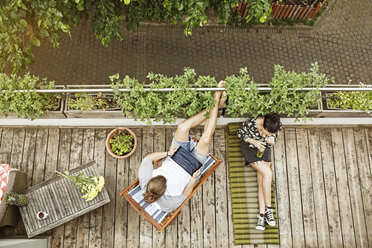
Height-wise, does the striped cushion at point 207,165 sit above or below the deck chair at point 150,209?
above

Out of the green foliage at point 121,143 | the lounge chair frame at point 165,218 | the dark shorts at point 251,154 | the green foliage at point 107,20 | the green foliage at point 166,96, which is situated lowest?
the lounge chair frame at point 165,218

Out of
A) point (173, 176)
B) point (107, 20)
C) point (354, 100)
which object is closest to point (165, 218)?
point (173, 176)

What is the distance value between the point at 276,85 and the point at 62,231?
4.03 meters

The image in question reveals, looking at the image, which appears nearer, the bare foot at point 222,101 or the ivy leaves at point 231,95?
the ivy leaves at point 231,95

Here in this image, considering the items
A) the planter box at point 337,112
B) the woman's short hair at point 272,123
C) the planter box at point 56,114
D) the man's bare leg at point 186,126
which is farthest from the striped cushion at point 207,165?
the planter box at point 56,114

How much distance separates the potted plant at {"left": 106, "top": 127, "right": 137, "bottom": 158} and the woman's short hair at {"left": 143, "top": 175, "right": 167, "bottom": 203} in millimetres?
1180

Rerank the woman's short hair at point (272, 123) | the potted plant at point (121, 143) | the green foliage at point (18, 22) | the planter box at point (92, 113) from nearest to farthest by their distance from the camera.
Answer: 1. the green foliage at point (18, 22)
2. the woman's short hair at point (272, 123)
3. the planter box at point (92, 113)
4. the potted plant at point (121, 143)

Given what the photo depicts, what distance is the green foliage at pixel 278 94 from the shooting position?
3.90 meters

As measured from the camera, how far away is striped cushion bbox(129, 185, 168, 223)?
13.3ft

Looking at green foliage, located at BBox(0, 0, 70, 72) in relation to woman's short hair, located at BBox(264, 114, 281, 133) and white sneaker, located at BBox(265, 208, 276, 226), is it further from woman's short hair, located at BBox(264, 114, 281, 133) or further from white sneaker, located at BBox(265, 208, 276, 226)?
white sneaker, located at BBox(265, 208, 276, 226)

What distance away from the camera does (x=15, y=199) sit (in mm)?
4016

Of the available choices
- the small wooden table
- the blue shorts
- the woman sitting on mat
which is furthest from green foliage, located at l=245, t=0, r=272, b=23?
the small wooden table

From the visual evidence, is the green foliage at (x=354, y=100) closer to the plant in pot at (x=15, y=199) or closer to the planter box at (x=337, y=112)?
the planter box at (x=337, y=112)

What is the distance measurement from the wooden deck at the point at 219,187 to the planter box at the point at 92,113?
0.43 metres
